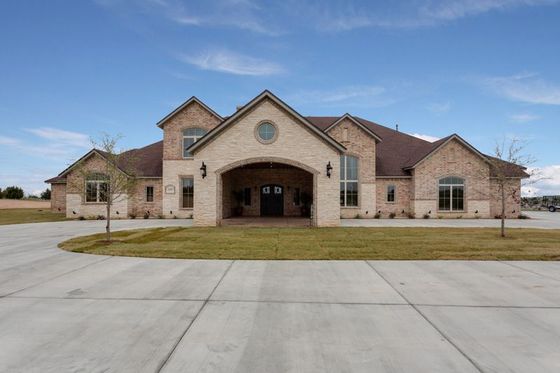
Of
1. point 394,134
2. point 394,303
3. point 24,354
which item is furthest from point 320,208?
point 394,134

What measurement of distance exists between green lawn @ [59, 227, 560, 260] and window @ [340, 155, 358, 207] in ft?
38.2

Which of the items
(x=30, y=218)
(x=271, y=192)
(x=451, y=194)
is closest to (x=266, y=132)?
(x=271, y=192)

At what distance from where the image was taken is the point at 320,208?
18953 mm

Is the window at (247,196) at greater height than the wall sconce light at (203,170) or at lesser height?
lesser

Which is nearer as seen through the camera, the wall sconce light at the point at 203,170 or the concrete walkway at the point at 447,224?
the wall sconce light at the point at 203,170

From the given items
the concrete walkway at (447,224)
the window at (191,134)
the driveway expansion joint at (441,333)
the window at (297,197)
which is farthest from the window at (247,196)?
the driveway expansion joint at (441,333)

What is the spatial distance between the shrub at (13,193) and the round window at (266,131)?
7631cm

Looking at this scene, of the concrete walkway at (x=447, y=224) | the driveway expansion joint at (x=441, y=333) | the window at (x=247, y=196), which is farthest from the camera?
the window at (x=247, y=196)

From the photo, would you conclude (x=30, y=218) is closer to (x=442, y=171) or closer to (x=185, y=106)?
(x=185, y=106)

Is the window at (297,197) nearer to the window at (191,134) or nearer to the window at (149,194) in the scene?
the window at (191,134)

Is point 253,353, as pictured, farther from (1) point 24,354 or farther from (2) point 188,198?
→ (2) point 188,198

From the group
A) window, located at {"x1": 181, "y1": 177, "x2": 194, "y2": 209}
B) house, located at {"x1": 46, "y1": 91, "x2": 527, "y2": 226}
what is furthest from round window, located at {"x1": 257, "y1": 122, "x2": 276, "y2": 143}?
window, located at {"x1": 181, "y1": 177, "x2": 194, "y2": 209}

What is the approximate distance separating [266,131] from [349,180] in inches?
406

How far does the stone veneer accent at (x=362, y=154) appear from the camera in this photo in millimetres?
26516
